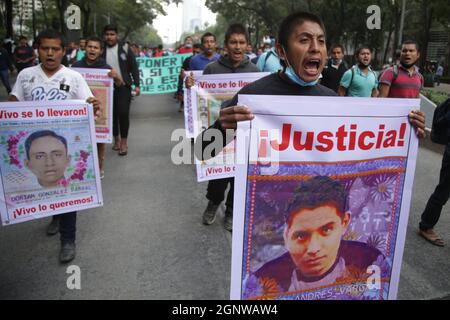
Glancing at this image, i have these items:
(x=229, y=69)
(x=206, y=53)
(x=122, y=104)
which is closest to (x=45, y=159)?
(x=229, y=69)

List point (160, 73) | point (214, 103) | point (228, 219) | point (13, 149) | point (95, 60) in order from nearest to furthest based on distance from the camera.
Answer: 1. point (13, 149)
2. point (228, 219)
3. point (214, 103)
4. point (95, 60)
5. point (160, 73)

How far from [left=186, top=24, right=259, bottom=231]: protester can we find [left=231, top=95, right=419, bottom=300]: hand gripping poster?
198 cm

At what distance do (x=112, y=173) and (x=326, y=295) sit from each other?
4.35m

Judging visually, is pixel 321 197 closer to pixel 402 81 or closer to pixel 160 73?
pixel 402 81

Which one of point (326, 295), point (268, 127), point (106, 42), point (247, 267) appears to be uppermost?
point (106, 42)

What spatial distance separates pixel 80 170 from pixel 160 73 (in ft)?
19.2

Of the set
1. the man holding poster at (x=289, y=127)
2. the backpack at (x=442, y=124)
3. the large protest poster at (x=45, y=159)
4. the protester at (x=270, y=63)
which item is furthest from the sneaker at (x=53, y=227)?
the backpack at (x=442, y=124)

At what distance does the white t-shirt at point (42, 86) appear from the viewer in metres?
3.15

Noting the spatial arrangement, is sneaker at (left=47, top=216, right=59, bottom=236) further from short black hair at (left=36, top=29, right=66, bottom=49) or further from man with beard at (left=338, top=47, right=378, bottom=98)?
man with beard at (left=338, top=47, right=378, bottom=98)

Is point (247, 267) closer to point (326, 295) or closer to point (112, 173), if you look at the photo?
point (326, 295)

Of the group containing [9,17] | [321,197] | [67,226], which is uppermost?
[9,17]

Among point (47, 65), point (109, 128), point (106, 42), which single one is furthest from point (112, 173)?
point (47, 65)

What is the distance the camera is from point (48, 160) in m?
2.86

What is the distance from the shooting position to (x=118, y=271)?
3129 millimetres
